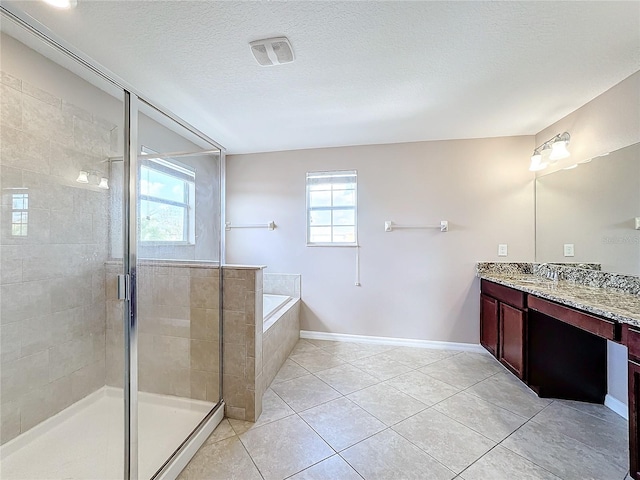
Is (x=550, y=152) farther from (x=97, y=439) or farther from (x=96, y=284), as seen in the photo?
(x=97, y=439)

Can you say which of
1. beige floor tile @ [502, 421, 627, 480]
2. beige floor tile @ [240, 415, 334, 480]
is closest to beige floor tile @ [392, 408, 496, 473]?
beige floor tile @ [502, 421, 627, 480]

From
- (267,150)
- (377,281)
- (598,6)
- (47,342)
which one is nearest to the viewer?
(598,6)

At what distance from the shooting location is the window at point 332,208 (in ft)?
10.9

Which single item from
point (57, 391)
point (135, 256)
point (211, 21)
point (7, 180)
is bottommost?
point (57, 391)

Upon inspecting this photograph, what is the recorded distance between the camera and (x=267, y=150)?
11.4ft

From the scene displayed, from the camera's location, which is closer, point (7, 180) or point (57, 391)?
point (7, 180)

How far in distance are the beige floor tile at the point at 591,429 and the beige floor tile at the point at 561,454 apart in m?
0.06

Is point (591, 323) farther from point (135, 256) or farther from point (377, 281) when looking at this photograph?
point (135, 256)

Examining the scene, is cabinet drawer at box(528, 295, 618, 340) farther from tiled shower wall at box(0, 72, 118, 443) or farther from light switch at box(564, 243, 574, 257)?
tiled shower wall at box(0, 72, 118, 443)

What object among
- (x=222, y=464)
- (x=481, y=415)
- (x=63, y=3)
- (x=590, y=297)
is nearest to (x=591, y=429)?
(x=481, y=415)

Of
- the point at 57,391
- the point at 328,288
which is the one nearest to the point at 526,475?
the point at 328,288

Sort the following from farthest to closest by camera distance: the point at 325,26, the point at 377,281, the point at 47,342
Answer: the point at 377,281 < the point at 47,342 < the point at 325,26

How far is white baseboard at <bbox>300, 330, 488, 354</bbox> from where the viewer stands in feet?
9.95

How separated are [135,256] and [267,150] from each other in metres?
2.49
